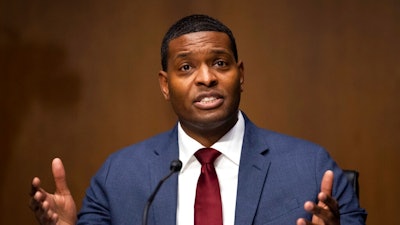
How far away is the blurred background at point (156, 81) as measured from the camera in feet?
10.9

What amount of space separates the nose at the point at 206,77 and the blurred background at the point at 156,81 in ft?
3.70

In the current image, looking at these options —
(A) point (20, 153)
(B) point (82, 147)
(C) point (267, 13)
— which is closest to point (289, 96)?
(C) point (267, 13)

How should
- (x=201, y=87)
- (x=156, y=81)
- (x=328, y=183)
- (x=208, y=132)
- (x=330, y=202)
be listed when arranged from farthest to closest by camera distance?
(x=156, y=81), (x=208, y=132), (x=201, y=87), (x=328, y=183), (x=330, y=202)

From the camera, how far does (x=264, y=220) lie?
2221 millimetres

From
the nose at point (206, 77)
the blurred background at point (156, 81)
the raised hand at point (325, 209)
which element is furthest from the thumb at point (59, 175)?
the blurred background at point (156, 81)

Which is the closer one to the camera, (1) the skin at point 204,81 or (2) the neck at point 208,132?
(1) the skin at point 204,81

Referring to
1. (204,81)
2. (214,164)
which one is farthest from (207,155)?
(204,81)

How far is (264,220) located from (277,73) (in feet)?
4.35

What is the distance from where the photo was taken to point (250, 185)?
2271 mm

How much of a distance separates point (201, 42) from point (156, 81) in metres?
1.22

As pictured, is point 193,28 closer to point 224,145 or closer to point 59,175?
point 224,145

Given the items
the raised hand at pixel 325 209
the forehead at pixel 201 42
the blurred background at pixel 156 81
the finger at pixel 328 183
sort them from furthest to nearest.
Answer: the blurred background at pixel 156 81
the forehead at pixel 201 42
the finger at pixel 328 183
the raised hand at pixel 325 209

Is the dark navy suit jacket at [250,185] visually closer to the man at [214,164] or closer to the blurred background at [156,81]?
the man at [214,164]

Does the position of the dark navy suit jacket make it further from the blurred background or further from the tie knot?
the blurred background
